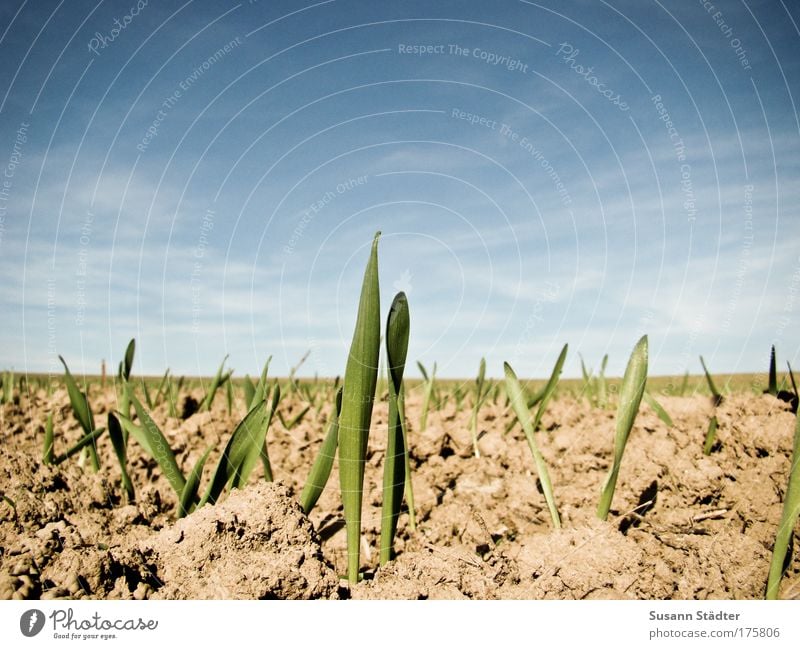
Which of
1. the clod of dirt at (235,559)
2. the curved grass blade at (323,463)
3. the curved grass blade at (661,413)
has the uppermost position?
the curved grass blade at (661,413)

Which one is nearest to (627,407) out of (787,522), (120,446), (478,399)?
(787,522)

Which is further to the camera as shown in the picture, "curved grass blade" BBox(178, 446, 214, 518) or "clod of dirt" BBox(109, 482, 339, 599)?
"curved grass blade" BBox(178, 446, 214, 518)

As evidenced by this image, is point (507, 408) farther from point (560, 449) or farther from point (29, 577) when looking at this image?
point (29, 577)

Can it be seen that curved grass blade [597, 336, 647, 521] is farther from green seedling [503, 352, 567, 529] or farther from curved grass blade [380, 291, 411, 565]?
curved grass blade [380, 291, 411, 565]

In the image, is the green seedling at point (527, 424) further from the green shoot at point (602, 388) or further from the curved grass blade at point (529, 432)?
the green shoot at point (602, 388)

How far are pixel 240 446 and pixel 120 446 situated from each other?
0.78m

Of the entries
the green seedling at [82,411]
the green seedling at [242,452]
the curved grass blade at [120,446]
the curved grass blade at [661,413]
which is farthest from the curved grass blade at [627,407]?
the green seedling at [82,411]

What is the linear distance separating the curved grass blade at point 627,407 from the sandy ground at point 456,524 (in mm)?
75

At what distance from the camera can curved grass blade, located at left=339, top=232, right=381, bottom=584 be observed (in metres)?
1.35

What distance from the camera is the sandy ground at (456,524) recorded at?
4.60 feet

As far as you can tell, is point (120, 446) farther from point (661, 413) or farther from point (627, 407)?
point (661, 413)

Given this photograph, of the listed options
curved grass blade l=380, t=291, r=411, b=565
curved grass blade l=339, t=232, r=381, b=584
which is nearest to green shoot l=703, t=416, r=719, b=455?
curved grass blade l=380, t=291, r=411, b=565

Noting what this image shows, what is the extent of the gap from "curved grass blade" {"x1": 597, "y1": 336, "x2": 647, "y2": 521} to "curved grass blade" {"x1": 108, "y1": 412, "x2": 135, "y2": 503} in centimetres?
167

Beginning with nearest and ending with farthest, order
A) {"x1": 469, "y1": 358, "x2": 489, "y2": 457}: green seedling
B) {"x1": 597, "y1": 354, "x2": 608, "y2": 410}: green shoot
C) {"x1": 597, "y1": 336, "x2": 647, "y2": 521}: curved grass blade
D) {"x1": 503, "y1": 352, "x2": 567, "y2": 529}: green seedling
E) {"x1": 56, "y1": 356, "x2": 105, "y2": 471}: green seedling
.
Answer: {"x1": 597, "y1": 336, "x2": 647, "y2": 521}: curved grass blade
{"x1": 503, "y1": 352, "x2": 567, "y2": 529}: green seedling
{"x1": 56, "y1": 356, "x2": 105, "y2": 471}: green seedling
{"x1": 469, "y1": 358, "x2": 489, "y2": 457}: green seedling
{"x1": 597, "y1": 354, "x2": 608, "y2": 410}: green shoot
